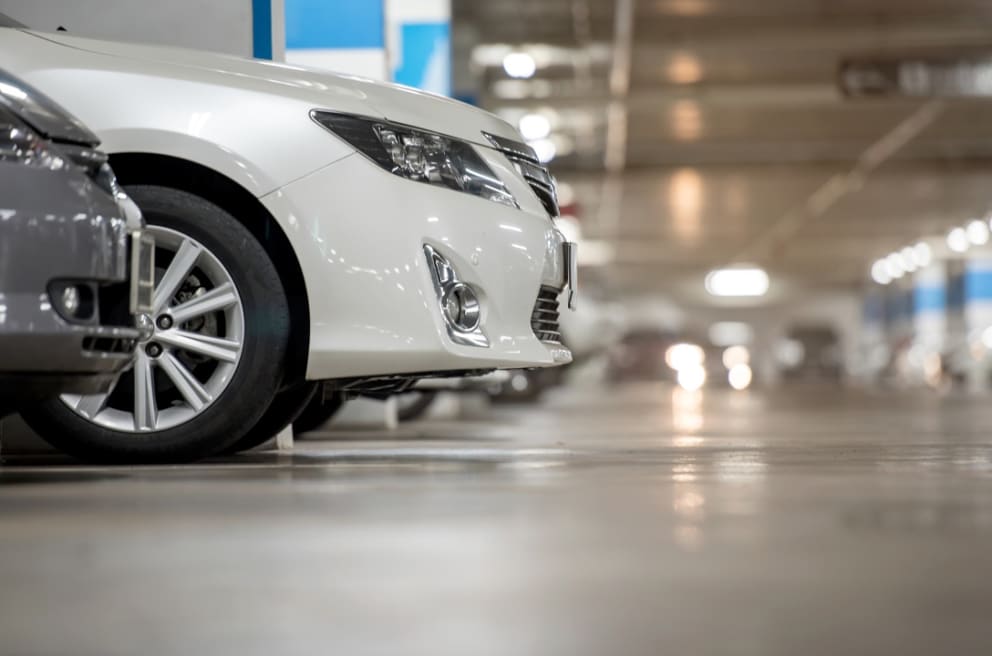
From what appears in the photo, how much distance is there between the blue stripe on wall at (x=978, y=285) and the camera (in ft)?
159

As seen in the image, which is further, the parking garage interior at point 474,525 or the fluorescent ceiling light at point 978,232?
the fluorescent ceiling light at point 978,232

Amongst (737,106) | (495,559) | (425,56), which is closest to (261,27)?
(495,559)

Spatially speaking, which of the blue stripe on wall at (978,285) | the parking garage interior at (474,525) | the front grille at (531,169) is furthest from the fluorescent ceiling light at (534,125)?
the blue stripe on wall at (978,285)

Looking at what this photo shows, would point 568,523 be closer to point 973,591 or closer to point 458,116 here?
point 973,591

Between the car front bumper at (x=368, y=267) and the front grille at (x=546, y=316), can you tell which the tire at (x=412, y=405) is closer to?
the front grille at (x=546, y=316)

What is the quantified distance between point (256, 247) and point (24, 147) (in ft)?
3.40

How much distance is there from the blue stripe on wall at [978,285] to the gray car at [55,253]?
46621 mm

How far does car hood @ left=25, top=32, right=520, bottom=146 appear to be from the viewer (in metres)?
5.52

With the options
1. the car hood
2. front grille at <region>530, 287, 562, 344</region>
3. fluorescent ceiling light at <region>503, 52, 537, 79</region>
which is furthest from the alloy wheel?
fluorescent ceiling light at <region>503, 52, 537, 79</region>

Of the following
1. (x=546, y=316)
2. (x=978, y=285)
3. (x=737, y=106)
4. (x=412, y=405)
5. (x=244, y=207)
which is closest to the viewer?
(x=244, y=207)

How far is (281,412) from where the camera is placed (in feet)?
19.9

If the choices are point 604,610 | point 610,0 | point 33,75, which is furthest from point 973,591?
point 610,0

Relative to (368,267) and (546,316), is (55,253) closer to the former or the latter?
(368,267)

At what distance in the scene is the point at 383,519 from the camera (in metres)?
3.65
